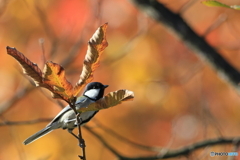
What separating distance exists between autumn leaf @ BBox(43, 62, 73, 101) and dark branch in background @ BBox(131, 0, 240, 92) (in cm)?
278

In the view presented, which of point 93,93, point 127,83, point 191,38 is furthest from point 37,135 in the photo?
point 127,83

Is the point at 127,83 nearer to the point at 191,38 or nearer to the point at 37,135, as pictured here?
the point at 191,38

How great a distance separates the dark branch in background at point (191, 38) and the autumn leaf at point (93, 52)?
8.87 feet

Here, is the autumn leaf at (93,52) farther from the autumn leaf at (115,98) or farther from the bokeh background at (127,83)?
the bokeh background at (127,83)

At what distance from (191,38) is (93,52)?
2.79 metres

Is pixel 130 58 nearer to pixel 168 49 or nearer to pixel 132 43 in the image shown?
pixel 168 49

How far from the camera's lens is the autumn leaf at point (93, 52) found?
3.90 ft

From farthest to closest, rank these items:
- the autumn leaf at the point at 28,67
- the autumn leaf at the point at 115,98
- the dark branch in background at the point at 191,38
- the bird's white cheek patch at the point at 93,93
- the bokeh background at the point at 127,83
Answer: the bokeh background at the point at 127,83, the dark branch in background at the point at 191,38, the bird's white cheek patch at the point at 93,93, the autumn leaf at the point at 115,98, the autumn leaf at the point at 28,67

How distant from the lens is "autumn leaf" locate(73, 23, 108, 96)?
1188 millimetres

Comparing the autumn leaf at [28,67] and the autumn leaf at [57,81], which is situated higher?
the autumn leaf at [28,67]

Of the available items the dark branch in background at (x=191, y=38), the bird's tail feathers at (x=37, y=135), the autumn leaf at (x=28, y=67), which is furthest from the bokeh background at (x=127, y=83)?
the autumn leaf at (x=28, y=67)

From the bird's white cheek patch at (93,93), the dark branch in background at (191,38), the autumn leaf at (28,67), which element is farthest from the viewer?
the dark branch in background at (191,38)

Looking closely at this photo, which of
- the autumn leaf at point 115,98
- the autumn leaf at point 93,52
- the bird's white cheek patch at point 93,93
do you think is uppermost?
the autumn leaf at point 93,52

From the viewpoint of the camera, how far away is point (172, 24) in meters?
3.80
